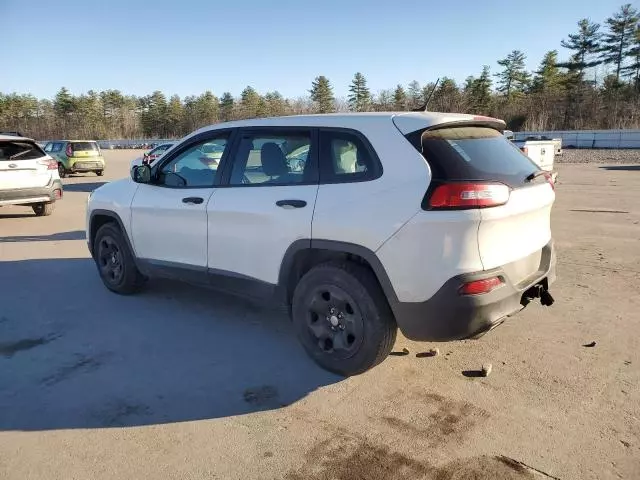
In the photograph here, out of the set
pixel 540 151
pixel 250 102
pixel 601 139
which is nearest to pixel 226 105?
pixel 250 102

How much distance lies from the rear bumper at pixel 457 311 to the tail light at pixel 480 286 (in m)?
0.02

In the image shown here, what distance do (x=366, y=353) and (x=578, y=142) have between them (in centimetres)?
4658

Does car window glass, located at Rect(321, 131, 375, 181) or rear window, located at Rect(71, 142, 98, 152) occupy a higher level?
rear window, located at Rect(71, 142, 98, 152)

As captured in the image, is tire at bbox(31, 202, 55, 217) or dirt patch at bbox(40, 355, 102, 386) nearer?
dirt patch at bbox(40, 355, 102, 386)

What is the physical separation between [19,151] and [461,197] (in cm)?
1013

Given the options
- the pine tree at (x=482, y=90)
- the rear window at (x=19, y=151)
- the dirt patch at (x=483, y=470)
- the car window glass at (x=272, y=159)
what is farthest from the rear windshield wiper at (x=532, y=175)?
the pine tree at (x=482, y=90)

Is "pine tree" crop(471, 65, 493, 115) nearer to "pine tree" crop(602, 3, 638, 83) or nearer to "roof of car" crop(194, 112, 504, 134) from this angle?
"pine tree" crop(602, 3, 638, 83)

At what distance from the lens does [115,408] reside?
10.7 feet

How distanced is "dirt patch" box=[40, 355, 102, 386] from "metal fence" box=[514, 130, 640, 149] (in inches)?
1634

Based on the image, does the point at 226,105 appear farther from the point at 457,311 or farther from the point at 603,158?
the point at 457,311

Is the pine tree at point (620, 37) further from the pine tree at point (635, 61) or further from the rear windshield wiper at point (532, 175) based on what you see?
the rear windshield wiper at point (532, 175)

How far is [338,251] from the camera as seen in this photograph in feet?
11.6

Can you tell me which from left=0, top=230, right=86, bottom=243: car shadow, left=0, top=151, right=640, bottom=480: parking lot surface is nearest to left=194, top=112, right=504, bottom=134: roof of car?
left=0, top=151, right=640, bottom=480: parking lot surface

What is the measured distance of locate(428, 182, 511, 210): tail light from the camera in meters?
3.07
